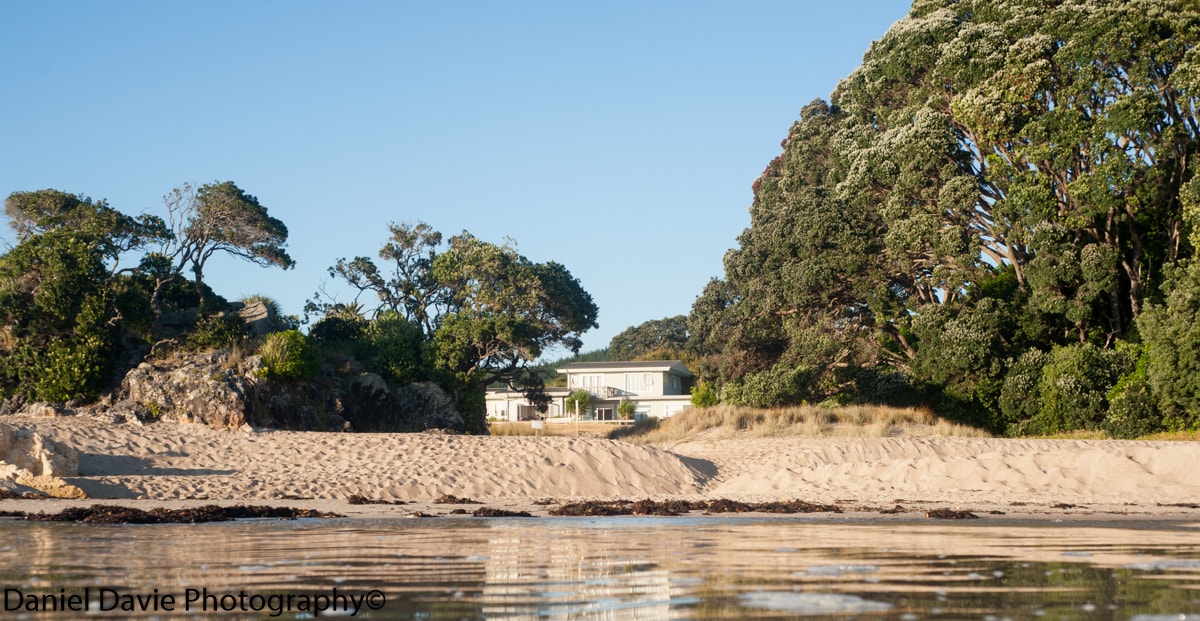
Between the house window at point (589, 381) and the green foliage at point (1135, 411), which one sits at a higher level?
the house window at point (589, 381)

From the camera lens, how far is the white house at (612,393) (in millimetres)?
59969

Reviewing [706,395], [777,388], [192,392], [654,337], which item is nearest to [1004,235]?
[777,388]

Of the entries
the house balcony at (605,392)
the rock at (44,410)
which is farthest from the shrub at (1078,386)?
the house balcony at (605,392)

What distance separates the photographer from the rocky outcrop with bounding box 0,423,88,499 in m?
15.6

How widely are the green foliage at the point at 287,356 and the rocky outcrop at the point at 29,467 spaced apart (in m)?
9.89

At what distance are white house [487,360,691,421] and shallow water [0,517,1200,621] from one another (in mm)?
47680

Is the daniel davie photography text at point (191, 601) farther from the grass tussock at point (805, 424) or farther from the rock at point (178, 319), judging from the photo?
the rock at point (178, 319)

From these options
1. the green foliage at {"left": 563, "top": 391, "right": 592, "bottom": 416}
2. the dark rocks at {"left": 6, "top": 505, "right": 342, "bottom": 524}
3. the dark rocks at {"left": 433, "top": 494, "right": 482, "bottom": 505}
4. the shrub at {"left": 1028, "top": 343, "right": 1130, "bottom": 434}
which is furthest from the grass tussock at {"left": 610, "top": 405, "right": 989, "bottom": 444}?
the green foliage at {"left": 563, "top": 391, "right": 592, "bottom": 416}

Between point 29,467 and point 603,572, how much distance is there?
1185 cm

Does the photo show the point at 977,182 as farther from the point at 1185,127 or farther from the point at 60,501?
the point at 60,501

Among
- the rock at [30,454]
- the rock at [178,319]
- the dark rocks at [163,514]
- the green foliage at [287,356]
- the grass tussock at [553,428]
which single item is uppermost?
the rock at [178,319]

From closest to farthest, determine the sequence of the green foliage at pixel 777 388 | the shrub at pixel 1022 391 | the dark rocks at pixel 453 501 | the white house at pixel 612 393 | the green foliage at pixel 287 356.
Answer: the dark rocks at pixel 453 501, the green foliage at pixel 287 356, the shrub at pixel 1022 391, the green foliage at pixel 777 388, the white house at pixel 612 393

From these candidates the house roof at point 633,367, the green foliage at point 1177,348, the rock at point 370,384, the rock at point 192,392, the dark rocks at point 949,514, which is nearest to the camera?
the dark rocks at point 949,514

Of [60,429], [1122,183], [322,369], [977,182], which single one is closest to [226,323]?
[322,369]
